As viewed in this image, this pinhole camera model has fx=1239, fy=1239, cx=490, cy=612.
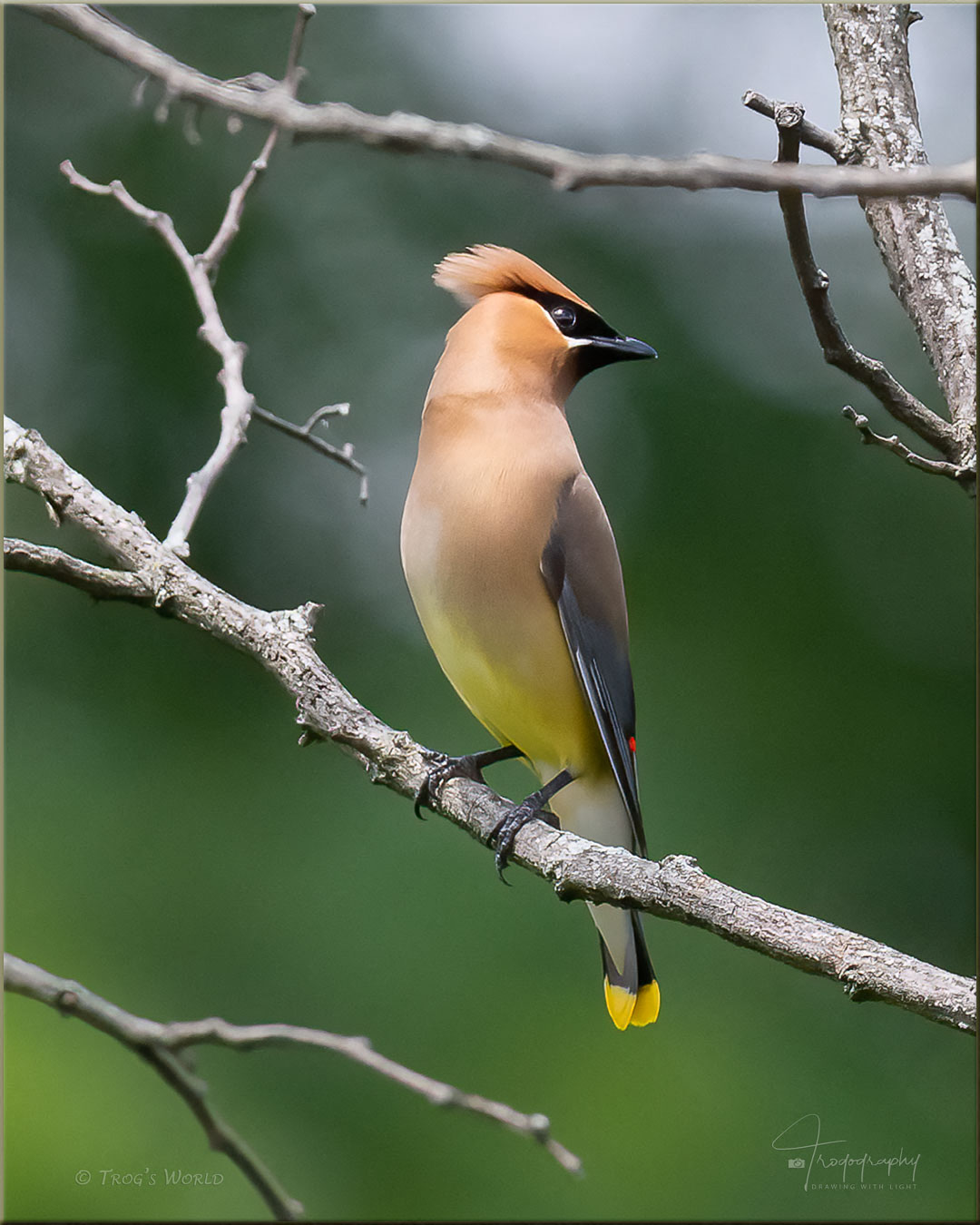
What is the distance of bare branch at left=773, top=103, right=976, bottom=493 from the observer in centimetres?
153

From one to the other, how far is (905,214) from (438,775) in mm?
1139

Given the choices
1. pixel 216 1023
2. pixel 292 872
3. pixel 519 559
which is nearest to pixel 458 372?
pixel 519 559

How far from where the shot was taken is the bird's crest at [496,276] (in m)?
2.19

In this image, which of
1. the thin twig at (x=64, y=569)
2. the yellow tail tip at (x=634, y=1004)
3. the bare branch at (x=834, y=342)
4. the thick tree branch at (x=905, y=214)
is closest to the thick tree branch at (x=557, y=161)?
the bare branch at (x=834, y=342)

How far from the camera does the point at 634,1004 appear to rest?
214cm

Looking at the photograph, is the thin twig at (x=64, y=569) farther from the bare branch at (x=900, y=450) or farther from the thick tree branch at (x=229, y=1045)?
the bare branch at (x=900, y=450)

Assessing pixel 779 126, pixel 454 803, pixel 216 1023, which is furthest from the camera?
pixel 454 803

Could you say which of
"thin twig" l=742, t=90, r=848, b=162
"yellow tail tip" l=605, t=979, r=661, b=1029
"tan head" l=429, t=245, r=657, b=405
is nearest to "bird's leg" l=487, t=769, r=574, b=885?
"yellow tail tip" l=605, t=979, r=661, b=1029

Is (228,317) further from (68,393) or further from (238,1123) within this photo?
(238,1123)

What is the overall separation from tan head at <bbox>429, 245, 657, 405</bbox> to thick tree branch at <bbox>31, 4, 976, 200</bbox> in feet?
3.69

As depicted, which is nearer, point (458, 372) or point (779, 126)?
point (779, 126)

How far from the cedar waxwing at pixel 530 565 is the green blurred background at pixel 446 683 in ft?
0.34

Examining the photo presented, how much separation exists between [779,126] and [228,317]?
1.37 m

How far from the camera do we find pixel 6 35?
2.20m
